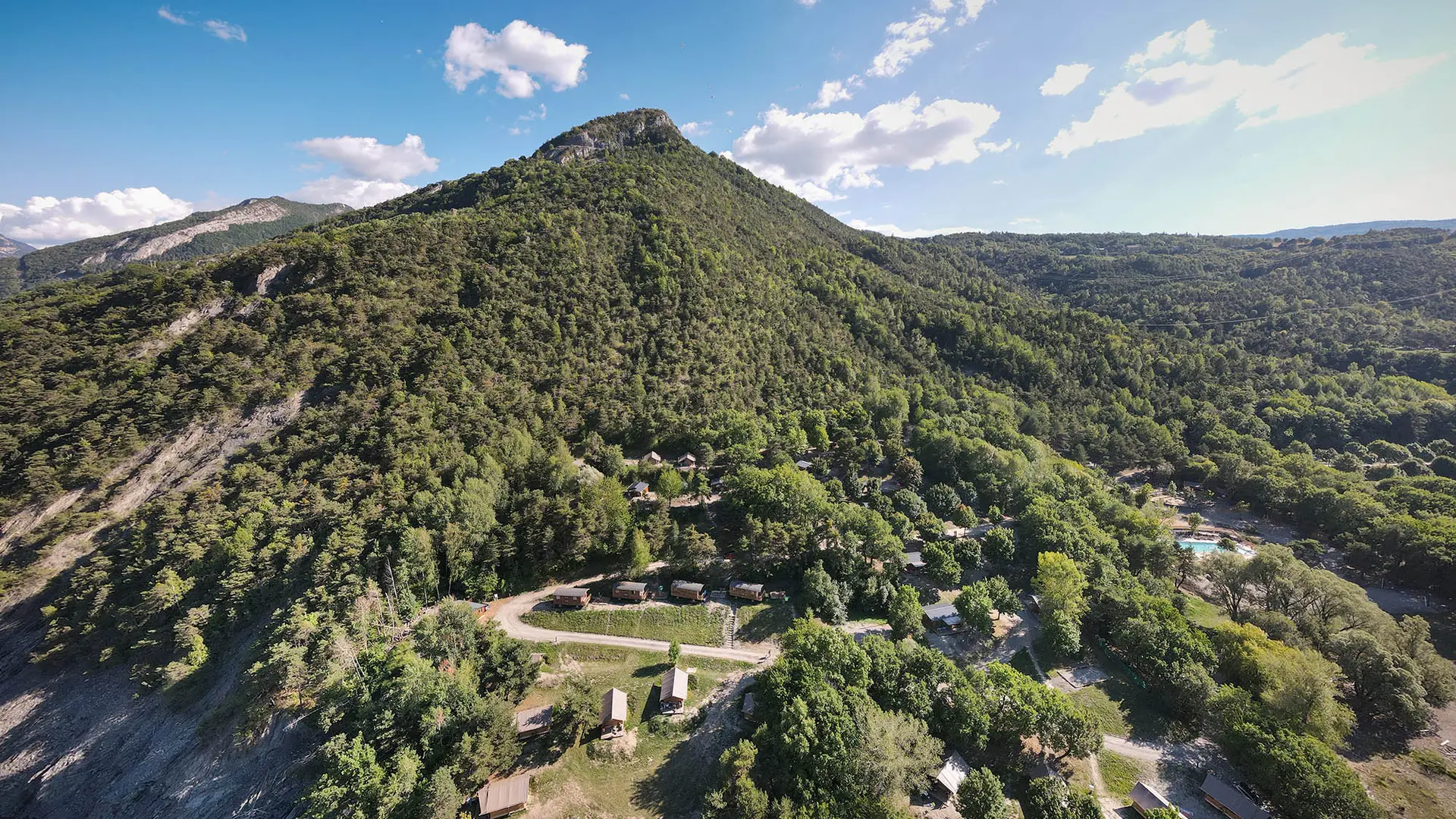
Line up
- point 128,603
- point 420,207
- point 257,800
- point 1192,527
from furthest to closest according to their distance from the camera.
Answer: point 420,207 < point 1192,527 < point 128,603 < point 257,800

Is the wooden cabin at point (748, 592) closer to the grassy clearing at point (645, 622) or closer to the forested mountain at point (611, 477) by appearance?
the grassy clearing at point (645, 622)

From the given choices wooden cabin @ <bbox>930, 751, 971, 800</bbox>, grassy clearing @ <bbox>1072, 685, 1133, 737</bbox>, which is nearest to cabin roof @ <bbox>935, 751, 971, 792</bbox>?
wooden cabin @ <bbox>930, 751, 971, 800</bbox>

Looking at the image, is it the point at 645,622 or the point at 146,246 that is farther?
the point at 146,246

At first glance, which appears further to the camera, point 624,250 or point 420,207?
point 420,207

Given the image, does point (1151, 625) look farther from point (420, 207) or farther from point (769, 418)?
point (420, 207)

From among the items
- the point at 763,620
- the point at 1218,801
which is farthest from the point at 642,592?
the point at 1218,801

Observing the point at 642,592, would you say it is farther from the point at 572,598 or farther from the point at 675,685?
the point at 675,685

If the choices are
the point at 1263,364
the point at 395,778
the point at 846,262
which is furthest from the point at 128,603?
the point at 1263,364
